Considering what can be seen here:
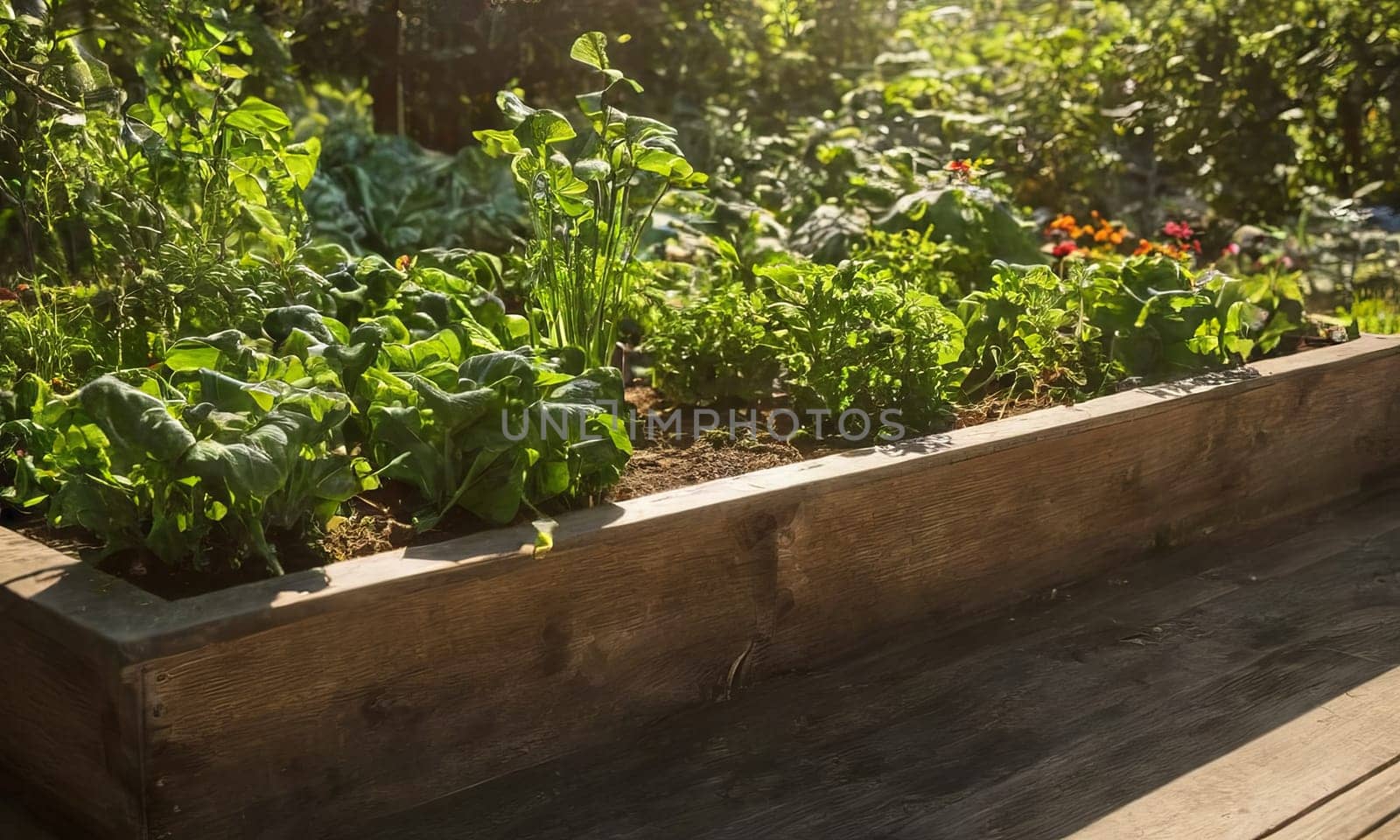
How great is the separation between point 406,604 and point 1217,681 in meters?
1.51

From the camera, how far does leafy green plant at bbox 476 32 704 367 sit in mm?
2229

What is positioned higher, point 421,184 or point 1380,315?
point 421,184

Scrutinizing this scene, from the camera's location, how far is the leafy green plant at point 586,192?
223 centimetres

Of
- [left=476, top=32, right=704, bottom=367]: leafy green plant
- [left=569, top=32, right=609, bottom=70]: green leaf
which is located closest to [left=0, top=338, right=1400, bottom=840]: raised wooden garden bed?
[left=476, top=32, right=704, bottom=367]: leafy green plant

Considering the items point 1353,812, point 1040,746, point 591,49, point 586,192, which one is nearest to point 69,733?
point 586,192

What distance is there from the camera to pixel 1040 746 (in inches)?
83.1

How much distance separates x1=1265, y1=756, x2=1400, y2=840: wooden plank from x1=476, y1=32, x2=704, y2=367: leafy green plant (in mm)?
1406

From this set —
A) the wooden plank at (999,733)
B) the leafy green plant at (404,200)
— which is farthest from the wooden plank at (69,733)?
the leafy green plant at (404,200)

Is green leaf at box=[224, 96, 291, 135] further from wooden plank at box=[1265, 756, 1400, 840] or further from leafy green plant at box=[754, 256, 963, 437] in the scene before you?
wooden plank at box=[1265, 756, 1400, 840]

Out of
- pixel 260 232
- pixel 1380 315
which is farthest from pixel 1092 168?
pixel 260 232

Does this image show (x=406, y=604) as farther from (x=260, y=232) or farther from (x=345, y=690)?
(x=260, y=232)

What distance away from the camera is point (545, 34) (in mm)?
4688

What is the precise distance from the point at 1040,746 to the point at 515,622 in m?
0.90

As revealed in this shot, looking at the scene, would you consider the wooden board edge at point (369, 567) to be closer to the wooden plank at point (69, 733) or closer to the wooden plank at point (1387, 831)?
the wooden plank at point (69, 733)
